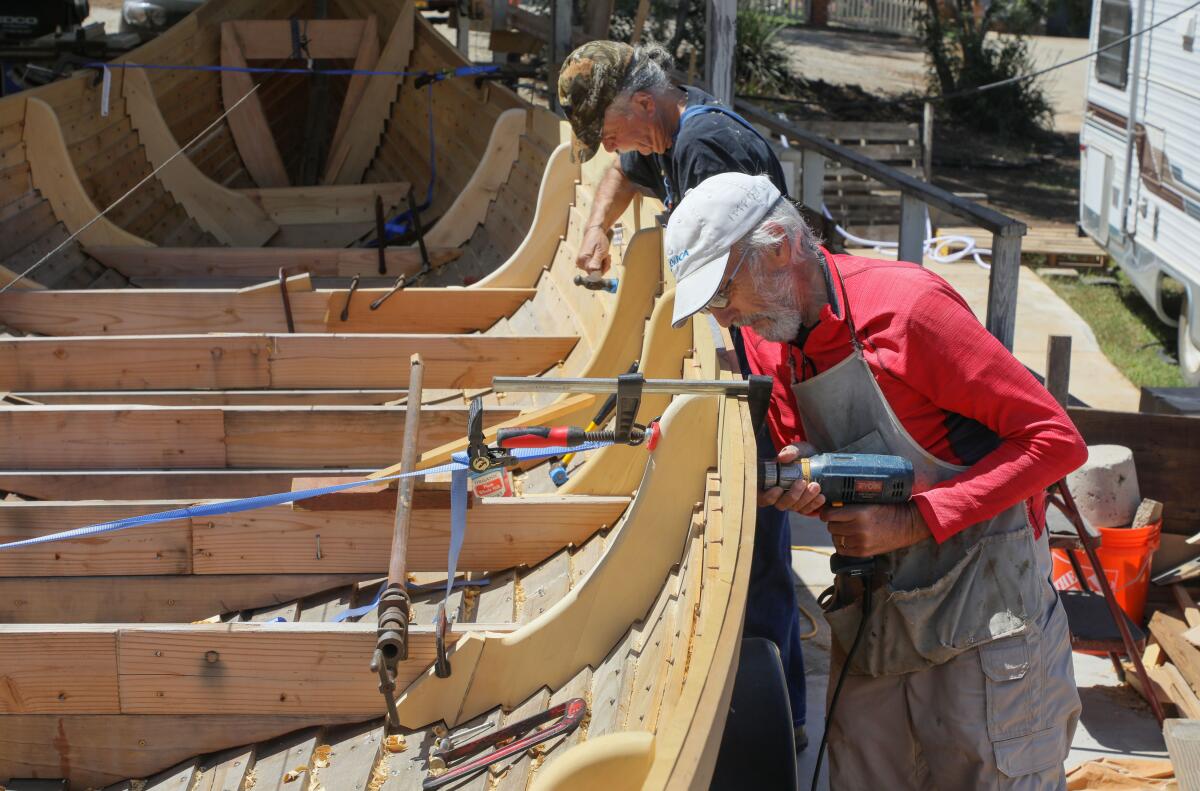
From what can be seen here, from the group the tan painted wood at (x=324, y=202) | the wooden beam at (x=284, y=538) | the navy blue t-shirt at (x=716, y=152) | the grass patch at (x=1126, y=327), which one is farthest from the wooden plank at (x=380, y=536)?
the grass patch at (x=1126, y=327)

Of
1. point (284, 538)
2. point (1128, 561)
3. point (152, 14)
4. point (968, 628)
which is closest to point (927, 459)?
point (968, 628)

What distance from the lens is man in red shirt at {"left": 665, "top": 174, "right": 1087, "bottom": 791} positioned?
2.29m

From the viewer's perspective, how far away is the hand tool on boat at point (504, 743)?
2680 mm

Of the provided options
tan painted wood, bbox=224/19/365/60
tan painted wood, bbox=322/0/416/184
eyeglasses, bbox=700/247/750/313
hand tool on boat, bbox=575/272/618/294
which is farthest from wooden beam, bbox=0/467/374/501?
tan painted wood, bbox=224/19/365/60

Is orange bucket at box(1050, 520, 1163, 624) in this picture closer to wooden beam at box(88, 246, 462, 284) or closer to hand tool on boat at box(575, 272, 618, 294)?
hand tool on boat at box(575, 272, 618, 294)

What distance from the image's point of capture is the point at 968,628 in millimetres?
2414

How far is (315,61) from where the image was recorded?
366 inches

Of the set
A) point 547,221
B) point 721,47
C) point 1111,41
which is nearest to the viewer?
point 547,221

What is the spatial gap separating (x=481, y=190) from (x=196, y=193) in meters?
1.98

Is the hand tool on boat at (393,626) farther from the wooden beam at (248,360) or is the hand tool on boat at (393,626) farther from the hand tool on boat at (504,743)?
the wooden beam at (248,360)

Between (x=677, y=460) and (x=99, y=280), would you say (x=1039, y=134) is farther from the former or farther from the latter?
(x=677, y=460)

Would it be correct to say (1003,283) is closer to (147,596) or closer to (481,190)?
(147,596)

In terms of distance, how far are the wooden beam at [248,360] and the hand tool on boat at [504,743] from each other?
2.13m

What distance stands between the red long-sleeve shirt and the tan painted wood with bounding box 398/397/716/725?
0.46 m
